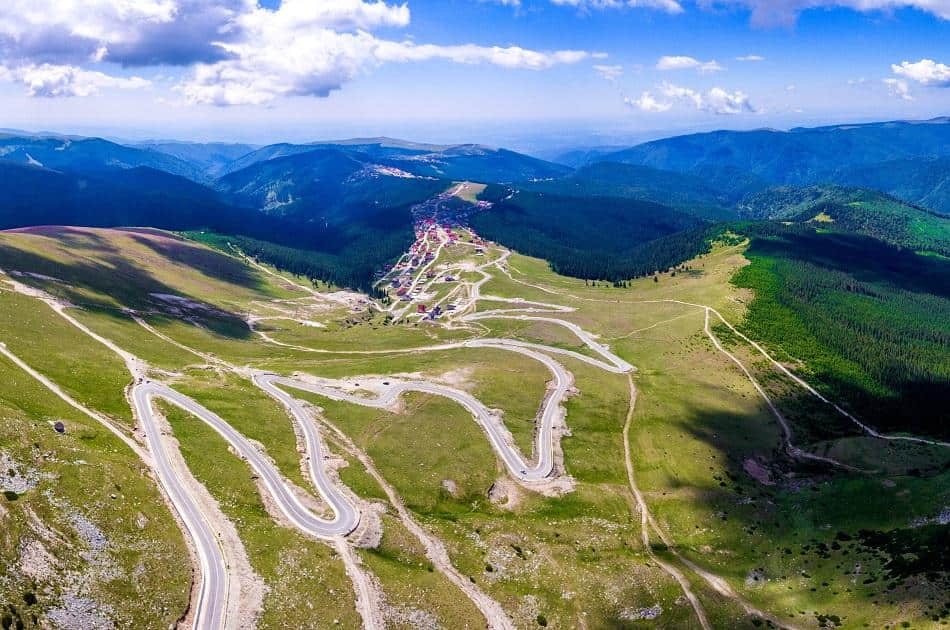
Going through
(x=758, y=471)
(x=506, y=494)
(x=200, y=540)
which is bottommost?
(x=758, y=471)

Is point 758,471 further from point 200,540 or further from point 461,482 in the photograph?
point 200,540

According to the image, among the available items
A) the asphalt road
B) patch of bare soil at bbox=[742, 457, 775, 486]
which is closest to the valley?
the asphalt road

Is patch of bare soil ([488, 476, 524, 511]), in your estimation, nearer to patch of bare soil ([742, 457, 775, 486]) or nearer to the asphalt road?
the asphalt road

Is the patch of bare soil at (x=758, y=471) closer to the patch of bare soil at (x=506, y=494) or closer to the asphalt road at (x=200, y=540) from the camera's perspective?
the patch of bare soil at (x=506, y=494)

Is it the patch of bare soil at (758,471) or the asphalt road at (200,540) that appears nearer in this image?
the asphalt road at (200,540)

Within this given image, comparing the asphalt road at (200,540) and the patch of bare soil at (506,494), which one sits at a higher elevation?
the asphalt road at (200,540)

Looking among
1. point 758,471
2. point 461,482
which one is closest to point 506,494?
point 461,482

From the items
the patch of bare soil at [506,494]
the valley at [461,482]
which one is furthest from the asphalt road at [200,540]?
the patch of bare soil at [506,494]

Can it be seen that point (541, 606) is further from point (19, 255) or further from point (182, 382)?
point (19, 255)

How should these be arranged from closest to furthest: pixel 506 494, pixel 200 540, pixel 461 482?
pixel 200 540 → pixel 506 494 → pixel 461 482

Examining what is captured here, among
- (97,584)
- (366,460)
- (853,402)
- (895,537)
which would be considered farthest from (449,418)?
(853,402)

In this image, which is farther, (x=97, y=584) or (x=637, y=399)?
(x=637, y=399)
